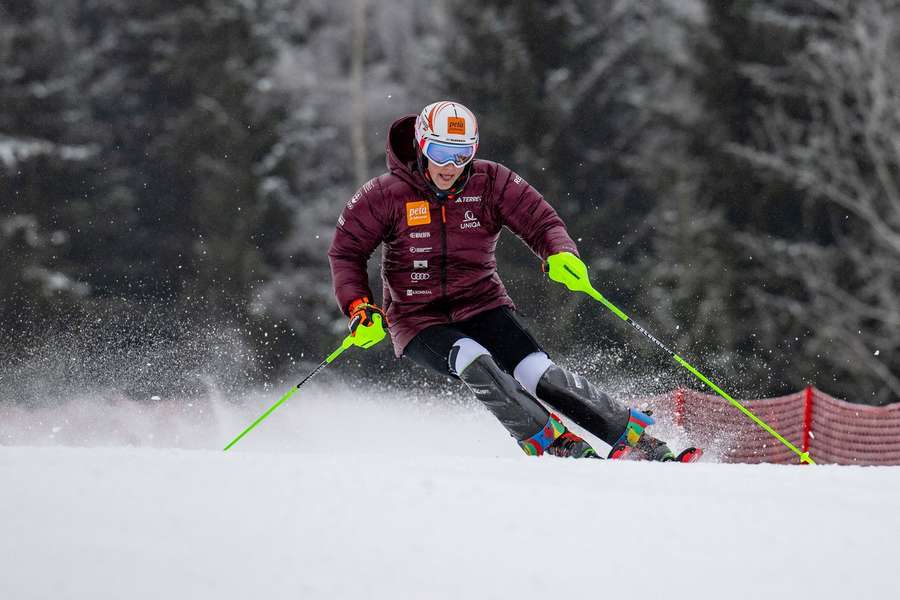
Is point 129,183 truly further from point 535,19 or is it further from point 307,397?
point 307,397

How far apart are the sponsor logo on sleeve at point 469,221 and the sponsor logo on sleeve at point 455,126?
37cm

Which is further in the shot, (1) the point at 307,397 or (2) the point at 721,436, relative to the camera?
(1) the point at 307,397

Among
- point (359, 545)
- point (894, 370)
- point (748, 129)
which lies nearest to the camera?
point (359, 545)

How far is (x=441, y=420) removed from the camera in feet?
30.5

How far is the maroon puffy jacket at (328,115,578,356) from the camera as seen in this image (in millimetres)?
5504

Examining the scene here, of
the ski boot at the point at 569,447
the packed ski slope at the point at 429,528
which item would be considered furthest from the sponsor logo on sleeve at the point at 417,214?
the packed ski slope at the point at 429,528

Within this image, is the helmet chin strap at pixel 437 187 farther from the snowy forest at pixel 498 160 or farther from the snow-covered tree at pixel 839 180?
the snow-covered tree at pixel 839 180

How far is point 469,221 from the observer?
219 inches

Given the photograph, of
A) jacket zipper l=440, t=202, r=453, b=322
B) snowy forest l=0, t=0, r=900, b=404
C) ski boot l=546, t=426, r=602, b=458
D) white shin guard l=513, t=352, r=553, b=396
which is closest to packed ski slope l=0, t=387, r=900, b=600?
ski boot l=546, t=426, r=602, b=458

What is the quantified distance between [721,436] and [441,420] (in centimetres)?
223

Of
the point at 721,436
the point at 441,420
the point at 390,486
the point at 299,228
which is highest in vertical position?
the point at 390,486

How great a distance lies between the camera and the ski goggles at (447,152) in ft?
17.6

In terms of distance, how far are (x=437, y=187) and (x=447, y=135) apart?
0.24m

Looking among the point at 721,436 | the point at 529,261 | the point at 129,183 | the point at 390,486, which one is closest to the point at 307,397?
the point at 721,436
